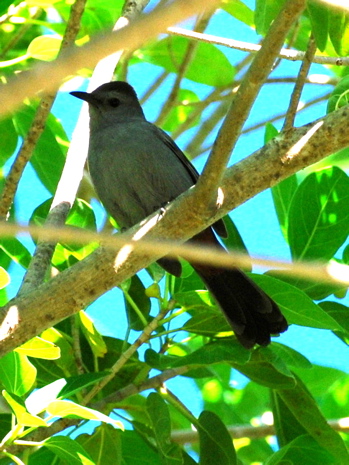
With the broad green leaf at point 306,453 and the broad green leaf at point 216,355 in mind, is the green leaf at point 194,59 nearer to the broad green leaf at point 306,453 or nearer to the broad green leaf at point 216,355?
the broad green leaf at point 216,355

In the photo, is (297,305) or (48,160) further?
(48,160)

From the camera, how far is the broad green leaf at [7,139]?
387cm

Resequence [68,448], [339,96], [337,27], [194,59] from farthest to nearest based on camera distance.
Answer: [194,59] < [339,96] < [337,27] < [68,448]

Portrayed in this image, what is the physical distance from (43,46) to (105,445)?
83.5 inches

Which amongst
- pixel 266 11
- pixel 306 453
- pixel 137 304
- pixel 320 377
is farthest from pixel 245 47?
pixel 320 377

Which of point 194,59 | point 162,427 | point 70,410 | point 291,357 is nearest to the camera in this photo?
point 70,410

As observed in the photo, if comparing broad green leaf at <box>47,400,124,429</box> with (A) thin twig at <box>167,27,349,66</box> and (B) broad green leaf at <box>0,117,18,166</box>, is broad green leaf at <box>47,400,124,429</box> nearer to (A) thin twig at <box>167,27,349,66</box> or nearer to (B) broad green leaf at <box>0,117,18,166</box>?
(A) thin twig at <box>167,27,349,66</box>

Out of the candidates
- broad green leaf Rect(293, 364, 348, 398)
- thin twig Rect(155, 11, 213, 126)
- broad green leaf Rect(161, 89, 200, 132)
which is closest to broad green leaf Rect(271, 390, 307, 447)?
broad green leaf Rect(293, 364, 348, 398)

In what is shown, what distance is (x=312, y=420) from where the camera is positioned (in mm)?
3186

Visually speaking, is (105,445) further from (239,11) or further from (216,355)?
(239,11)

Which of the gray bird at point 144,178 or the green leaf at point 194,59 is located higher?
the green leaf at point 194,59

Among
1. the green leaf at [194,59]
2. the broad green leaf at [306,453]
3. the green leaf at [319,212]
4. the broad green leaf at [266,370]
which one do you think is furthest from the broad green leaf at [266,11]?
the broad green leaf at [306,453]

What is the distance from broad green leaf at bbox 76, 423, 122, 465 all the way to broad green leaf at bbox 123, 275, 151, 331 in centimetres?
49

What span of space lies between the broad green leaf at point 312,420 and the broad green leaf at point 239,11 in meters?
2.18
